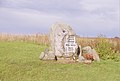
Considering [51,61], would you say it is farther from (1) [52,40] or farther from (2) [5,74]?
(2) [5,74]

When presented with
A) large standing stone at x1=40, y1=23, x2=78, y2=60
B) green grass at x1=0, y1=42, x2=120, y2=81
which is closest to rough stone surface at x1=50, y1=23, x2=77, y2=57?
large standing stone at x1=40, y1=23, x2=78, y2=60

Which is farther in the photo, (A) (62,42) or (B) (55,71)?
(A) (62,42)

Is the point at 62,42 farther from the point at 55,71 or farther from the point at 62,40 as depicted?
the point at 55,71

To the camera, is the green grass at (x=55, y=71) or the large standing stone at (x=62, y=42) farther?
the large standing stone at (x=62, y=42)

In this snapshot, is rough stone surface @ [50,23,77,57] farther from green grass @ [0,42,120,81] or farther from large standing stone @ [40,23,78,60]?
green grass @ [0,42,120,81]

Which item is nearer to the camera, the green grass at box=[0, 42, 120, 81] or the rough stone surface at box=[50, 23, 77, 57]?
the green grass at box=[0, 42, 120, 81]

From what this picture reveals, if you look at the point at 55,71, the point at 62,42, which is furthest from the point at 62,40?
the point at 55,71

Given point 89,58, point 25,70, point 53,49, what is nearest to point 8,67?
point 25,70

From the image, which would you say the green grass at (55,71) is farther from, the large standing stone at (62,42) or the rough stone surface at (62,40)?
the rough stone surface at (62,40)

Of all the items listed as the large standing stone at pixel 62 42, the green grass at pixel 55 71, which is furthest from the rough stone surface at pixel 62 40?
the green grass at pixel 55 71

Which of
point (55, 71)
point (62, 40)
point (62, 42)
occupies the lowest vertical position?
point (55, 71)

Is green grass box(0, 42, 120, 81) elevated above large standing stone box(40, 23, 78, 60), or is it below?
below

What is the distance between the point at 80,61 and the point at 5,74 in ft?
16.1

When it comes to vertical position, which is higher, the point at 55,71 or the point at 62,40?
the point at 62,40
